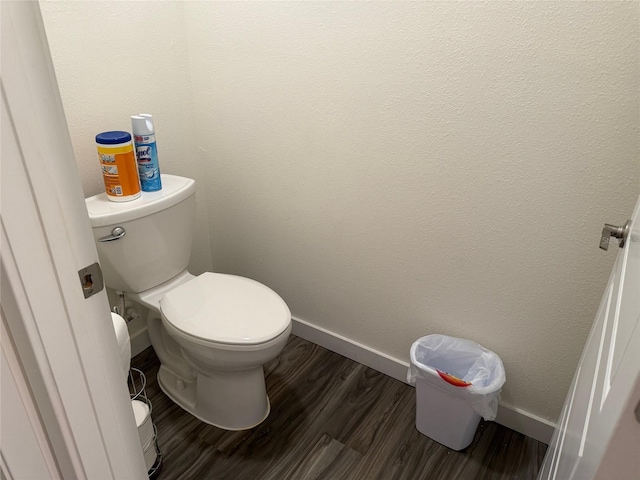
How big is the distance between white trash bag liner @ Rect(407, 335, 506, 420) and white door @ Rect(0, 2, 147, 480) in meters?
0.93

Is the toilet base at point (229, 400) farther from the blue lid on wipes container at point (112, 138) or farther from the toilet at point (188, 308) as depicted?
the blue lid on wipes container at point (112, 138)

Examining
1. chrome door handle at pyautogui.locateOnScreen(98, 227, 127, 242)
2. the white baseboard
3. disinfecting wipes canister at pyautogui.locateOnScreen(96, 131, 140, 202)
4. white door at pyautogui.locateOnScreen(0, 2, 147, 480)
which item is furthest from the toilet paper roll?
the white baseboard

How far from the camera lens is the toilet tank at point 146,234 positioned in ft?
4.62

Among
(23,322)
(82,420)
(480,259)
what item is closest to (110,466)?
(82,420)

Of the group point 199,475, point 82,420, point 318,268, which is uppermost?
point 82,420

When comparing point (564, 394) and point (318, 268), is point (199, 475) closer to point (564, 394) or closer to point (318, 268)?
point (318, 268)

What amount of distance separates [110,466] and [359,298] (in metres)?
Result: 1.10

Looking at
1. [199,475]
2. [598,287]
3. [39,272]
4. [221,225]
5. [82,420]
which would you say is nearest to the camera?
[39,272]

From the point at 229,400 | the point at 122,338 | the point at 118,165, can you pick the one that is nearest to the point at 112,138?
the point at 118,165

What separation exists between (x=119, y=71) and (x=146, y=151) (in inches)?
11.6

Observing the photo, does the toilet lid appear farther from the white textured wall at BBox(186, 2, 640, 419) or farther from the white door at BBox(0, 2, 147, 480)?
the white door at BBox(0, 2, 147, 480)

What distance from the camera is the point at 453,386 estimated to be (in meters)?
1.37

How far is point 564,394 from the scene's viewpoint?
1450 mm

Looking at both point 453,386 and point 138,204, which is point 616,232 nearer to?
point 453,386
